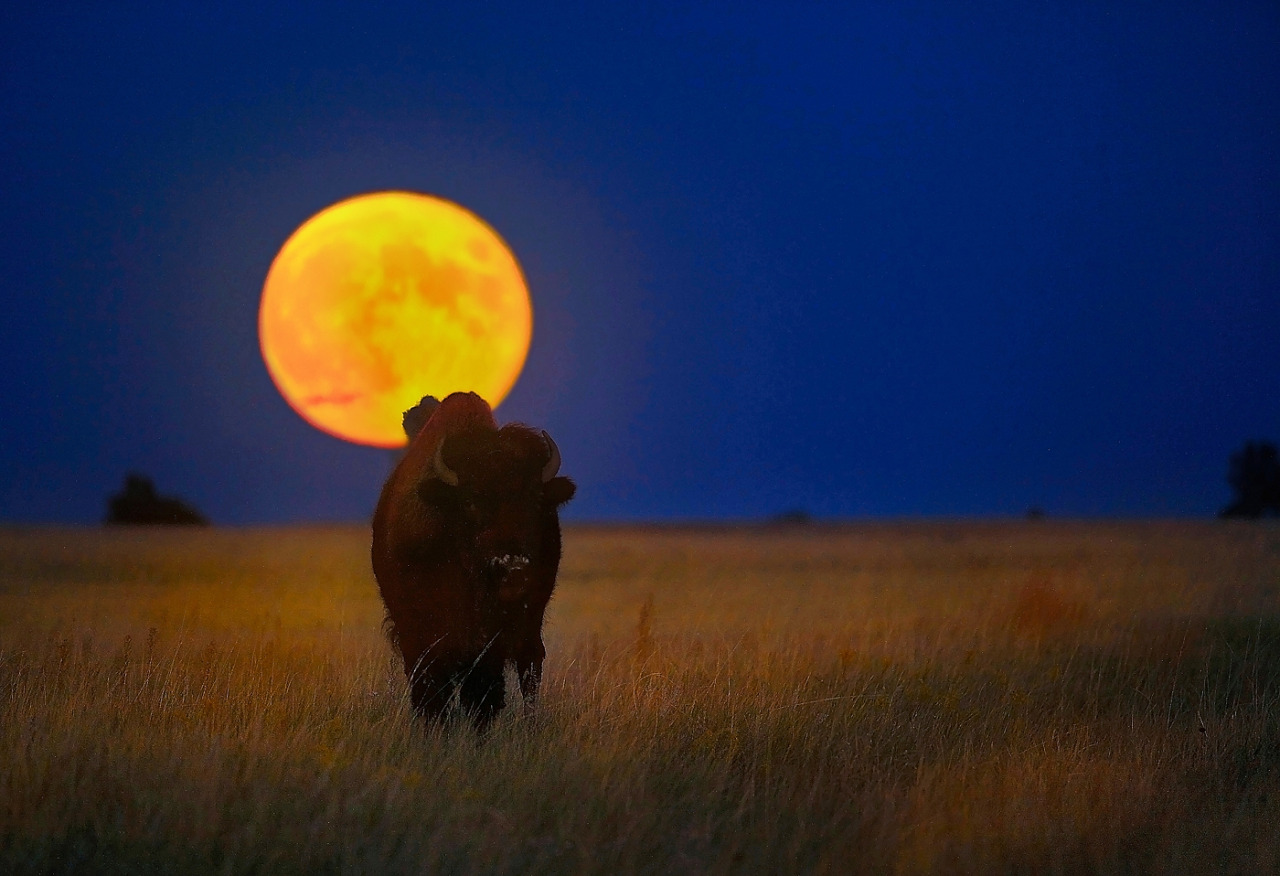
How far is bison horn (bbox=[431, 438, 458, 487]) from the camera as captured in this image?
8.27m

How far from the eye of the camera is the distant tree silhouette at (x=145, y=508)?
9338cm

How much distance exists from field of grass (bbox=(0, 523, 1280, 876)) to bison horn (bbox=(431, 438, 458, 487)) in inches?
61.1

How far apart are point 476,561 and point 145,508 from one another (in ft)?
307

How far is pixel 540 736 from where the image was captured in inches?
313

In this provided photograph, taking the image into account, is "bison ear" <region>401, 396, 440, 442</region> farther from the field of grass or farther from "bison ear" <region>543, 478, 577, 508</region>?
"bison ear" <region>543, 478, 577, 508</region>

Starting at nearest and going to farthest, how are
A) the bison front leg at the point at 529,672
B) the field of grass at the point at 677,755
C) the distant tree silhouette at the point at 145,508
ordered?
the field of grass at the point at 677,755 → the bison front leg at the point at 529,672 → the distant tree silhouette at the point at 145,508

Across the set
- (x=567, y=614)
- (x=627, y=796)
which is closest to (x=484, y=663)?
(x=627, y=796)

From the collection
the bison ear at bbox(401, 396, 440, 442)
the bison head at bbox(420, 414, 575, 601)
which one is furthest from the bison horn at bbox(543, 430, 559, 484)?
the bison ear at bbox(401, 396, 440, 442)

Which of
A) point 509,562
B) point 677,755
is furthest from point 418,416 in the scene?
point 677,755

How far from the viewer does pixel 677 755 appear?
7.78m

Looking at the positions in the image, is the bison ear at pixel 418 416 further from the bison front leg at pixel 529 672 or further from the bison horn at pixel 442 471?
the bison front leg at pixel 529 672

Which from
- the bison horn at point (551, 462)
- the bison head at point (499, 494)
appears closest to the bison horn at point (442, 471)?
the bison head at point (499, 494)

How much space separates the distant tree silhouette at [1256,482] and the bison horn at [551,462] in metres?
98.6

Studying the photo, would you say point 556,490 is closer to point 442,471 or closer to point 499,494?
point 499,494
